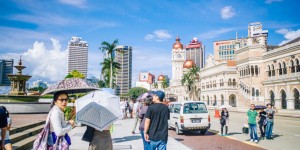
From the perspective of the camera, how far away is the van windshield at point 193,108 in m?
13.9

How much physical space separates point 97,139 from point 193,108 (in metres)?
9.71

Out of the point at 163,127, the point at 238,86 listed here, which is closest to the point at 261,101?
the point at 238,86

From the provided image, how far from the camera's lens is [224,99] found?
186ft

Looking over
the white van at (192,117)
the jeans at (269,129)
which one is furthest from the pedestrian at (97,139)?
the jeans at (269,129)

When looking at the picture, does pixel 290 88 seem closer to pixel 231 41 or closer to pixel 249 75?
pixel 249 75

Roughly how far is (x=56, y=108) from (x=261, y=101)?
45313 millimetres

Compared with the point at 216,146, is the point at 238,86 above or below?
above

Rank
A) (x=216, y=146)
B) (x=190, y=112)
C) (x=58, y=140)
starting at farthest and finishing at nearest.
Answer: (x=190, y=112)
(x=216, y=146)
(x=58, y=140)

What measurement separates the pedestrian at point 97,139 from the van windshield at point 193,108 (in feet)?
29.9

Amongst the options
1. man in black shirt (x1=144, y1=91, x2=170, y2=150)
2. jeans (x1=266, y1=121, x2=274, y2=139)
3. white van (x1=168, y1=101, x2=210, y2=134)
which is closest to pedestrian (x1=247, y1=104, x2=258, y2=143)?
jeans (x1=266, y1=121, x2=274, y2=139)

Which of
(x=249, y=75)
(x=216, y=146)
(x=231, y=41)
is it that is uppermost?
(x=231, y=41)

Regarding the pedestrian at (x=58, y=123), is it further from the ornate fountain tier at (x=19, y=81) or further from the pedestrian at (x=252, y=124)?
the ornate fountain tier at (x=19, y=81)

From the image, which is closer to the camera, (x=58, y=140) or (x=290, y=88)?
(x=58, y=140)

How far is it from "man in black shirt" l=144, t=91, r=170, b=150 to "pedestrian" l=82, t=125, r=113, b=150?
35.4 inches
